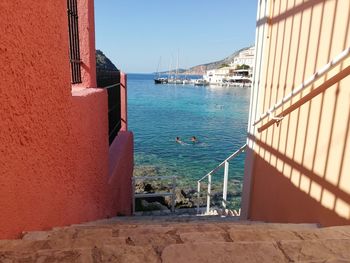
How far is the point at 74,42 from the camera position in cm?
407

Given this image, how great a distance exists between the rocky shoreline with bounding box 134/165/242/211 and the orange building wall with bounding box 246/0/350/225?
787cm

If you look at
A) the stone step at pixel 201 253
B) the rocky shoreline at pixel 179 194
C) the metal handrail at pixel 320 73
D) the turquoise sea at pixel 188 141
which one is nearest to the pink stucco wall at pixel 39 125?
the stone step at pixel 201 253

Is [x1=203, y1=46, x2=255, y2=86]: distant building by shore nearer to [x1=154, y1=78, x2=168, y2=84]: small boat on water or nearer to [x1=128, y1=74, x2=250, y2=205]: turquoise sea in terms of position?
[x1=154, y1=78, x2=168, y2=84]: small boat on water

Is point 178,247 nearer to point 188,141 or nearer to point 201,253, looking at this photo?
point 201,253

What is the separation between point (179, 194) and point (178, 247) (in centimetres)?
1222

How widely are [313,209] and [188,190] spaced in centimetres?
1252

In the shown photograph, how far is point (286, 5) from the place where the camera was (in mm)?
3416

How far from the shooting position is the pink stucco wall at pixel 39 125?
67.2 inches

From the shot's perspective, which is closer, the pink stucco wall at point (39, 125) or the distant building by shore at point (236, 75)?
the pink stucco wall at point (39, 125)

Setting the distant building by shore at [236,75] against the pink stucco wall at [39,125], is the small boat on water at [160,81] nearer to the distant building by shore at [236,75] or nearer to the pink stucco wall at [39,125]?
the distant building by shore at [236,75]

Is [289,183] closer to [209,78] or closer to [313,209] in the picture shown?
[313,209]

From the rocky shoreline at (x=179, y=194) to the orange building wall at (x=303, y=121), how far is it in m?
7.87

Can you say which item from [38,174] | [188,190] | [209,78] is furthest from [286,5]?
[209,78]

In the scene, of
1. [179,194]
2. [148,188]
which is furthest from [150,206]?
[148,188]
